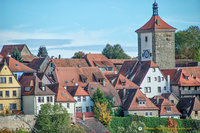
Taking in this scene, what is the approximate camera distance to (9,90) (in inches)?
2977

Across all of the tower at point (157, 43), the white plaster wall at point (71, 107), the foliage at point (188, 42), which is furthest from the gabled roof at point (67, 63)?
the foliage at point (188, 42)

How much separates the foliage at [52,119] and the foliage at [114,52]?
224 ft

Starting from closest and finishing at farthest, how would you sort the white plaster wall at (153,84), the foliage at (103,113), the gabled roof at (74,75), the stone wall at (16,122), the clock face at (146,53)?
the stone wall at (16,122)
the foliage at (103,113)
the gabled roof at (74,75)
the white plaster wall at (153,84)
the clock face at (146,53)

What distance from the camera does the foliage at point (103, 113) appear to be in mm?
78375

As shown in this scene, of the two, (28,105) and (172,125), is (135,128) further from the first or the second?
(28,105)

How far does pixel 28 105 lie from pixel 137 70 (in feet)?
87.7

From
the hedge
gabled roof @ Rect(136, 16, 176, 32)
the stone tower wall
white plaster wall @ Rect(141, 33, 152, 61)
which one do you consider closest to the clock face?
white plaster wall @ Rect(141, 33, 152, 61)

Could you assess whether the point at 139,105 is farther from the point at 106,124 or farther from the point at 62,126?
the point at 62,126

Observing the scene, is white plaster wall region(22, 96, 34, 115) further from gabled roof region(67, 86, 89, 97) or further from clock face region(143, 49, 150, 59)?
clock face region(143, 49, 150, 59)

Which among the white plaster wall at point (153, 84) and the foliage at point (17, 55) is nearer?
the white plaster wall at point (153, 84)

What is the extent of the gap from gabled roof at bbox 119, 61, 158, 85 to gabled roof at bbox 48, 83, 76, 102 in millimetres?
18108

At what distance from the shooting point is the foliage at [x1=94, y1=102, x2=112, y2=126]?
78.4 m

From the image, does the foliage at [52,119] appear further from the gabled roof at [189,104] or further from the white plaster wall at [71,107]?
the gabled roof at [189,104]

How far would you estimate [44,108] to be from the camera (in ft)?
240
